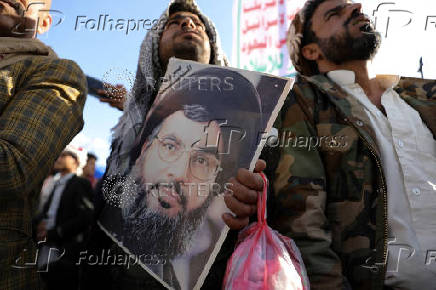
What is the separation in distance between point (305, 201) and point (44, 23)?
1.42 meters

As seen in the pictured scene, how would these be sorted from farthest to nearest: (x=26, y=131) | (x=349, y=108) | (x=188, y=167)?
(x=349, y=108)
(x=188, y=167)
(x=26, y=131)

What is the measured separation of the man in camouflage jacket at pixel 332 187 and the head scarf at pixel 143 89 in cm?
62

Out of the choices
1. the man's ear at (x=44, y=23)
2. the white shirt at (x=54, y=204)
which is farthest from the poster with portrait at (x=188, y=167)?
the white shirt at (x=54, y=204)

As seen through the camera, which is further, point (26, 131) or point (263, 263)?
point (26, 131)

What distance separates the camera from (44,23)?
161 cm

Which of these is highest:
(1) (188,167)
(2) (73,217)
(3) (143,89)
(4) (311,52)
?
(4) (311,52)

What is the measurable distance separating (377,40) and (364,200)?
101cm

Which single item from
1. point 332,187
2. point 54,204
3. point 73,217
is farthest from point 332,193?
point 54,204

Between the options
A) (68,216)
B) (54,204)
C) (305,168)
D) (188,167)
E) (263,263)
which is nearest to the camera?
(263,263)

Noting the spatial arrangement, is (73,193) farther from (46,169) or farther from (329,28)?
(329,28)

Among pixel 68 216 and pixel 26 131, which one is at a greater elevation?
Result: pixel 26 131

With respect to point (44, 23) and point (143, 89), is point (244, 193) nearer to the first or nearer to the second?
point (143, 89)

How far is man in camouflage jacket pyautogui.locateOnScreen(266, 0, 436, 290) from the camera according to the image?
121 cm

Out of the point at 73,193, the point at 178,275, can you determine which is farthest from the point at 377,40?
the point at 73,193
